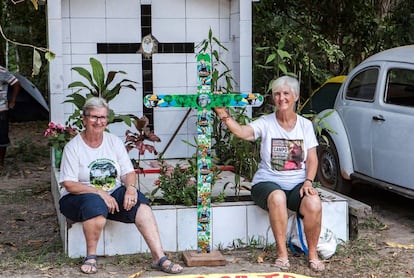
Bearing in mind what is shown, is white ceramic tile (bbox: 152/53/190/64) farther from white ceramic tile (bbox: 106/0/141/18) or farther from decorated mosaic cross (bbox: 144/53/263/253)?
decorated mosaic cross (bbox: 144/53/263/253)

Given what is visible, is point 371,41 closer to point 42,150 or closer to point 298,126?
point 42,150

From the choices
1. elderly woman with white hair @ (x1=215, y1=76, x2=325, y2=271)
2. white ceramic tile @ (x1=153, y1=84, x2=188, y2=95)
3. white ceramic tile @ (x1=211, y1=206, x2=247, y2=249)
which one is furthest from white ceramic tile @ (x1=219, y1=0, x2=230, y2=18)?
white ceramic tile @ (x1=211, y1=206, x2=247, y2=249)

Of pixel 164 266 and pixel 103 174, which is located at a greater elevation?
pixel 103 174

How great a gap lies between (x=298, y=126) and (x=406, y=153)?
59.1 inches

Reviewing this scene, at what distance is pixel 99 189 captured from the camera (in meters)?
5.65

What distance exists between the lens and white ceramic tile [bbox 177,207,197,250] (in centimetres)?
609

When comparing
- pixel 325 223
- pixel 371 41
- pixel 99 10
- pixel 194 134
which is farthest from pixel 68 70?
pixel 371 41

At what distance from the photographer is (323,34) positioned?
1334 cm

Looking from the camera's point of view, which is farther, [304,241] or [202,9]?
[202,9]

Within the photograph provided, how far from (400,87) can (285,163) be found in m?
2.18

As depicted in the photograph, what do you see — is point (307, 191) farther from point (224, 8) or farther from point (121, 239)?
point (224, 8)

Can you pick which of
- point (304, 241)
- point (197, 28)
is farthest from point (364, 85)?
point (304, 241)

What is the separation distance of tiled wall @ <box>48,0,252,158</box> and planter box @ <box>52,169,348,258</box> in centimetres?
276

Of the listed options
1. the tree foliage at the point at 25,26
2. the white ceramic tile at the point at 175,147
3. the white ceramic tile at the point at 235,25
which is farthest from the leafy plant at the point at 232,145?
the tree foliage at the point at 25,26
